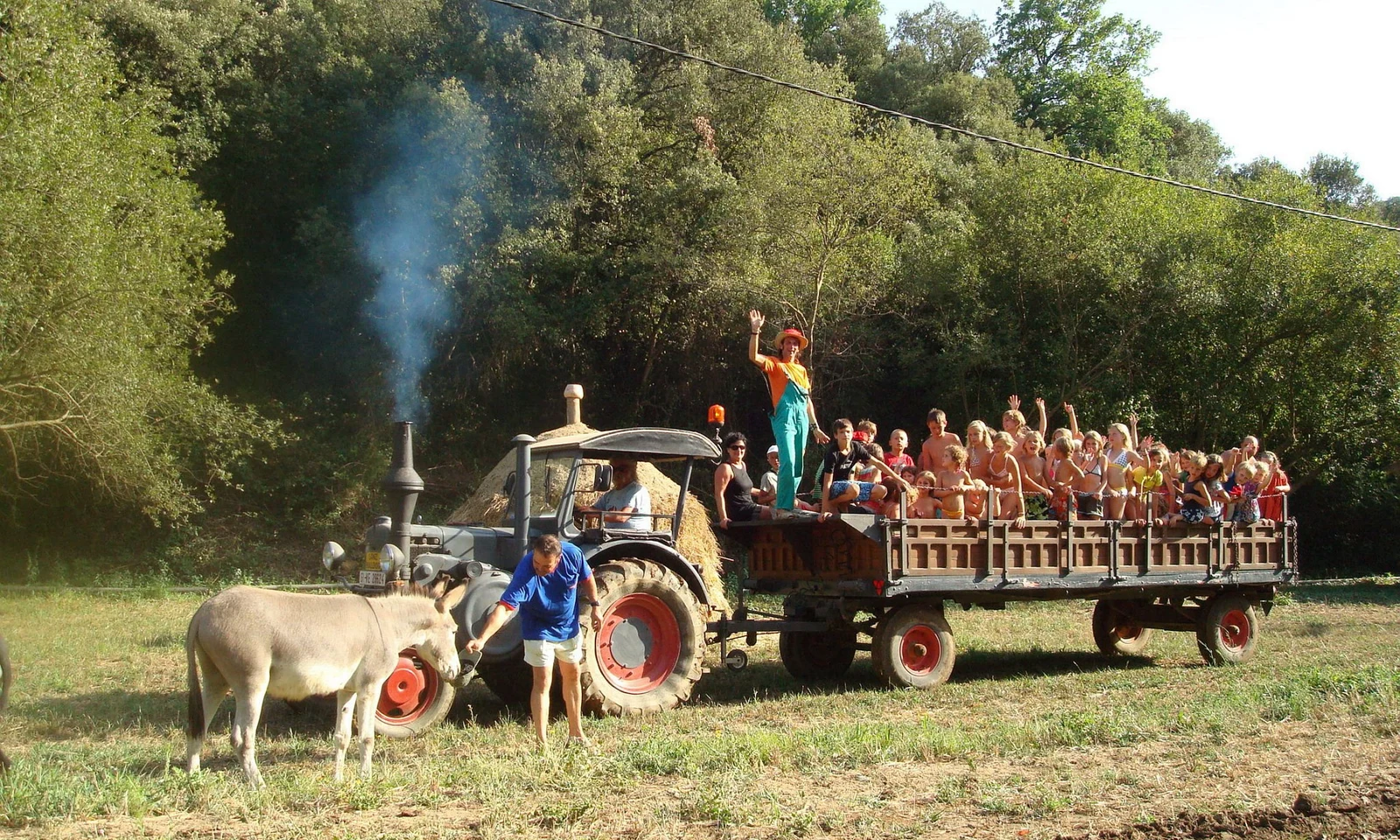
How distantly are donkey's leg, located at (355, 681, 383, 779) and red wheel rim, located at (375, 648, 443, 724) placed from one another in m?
1.01

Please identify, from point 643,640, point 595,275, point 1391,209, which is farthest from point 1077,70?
point 643,640

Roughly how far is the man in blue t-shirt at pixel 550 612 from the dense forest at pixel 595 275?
43.6ft

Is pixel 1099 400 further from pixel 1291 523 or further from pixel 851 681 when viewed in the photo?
pixel 851 681

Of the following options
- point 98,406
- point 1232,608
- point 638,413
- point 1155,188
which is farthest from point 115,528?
point 1155,188

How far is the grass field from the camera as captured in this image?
216 inches

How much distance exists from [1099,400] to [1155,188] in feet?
17.7

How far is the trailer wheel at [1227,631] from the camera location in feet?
38.7

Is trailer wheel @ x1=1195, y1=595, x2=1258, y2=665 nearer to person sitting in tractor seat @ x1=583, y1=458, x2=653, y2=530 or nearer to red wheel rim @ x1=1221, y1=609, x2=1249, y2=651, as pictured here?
red wheel rim @ x1=1221, y1=609, x2=1249, y2=651

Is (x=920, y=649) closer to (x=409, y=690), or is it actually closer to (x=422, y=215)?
(x=409, y=690)

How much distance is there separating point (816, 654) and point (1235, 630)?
4.70m

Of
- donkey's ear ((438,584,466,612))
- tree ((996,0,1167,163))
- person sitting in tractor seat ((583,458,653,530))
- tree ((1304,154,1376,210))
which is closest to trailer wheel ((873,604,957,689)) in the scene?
person sitting in tractor seat ((583,458,653,530))

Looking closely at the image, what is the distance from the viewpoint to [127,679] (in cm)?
1055

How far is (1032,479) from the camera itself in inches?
445

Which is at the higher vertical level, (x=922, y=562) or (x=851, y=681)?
(x=922, y=562)
